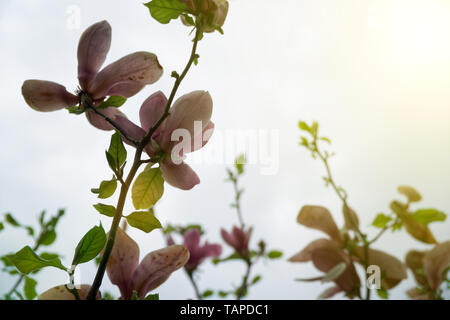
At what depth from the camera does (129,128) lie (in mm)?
377

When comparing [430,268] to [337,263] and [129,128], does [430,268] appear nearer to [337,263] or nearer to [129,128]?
[337,263]

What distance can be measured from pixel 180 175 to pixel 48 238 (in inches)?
22.9

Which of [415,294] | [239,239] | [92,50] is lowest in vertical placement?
[415,294]

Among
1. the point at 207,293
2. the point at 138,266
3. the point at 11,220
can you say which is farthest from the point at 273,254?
the point at 138,266

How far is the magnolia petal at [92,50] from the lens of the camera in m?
0.38

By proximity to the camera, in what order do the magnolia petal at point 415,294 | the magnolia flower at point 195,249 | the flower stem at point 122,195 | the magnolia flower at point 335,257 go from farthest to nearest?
the magnolia flower at point 195,249 < the magnolia petal at point 415,294 < the magnolia flower at point 335,257 < the flower stem at point 122,195

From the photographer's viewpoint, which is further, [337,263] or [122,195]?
[337,263]

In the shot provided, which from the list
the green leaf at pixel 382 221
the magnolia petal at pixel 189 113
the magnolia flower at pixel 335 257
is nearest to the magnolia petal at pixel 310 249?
the magnolia flower at pixel 335 257

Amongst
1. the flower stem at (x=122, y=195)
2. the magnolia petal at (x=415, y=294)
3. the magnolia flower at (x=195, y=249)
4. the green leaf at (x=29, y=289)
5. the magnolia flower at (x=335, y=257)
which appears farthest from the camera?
the magnolia flower at (x=195, y=249)

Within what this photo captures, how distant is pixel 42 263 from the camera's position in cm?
35

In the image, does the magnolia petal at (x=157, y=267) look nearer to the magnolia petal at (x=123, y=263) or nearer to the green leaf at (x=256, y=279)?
the magnolia petal at (x=123, y=263)

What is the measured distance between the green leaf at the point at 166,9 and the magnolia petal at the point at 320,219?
40 cm
